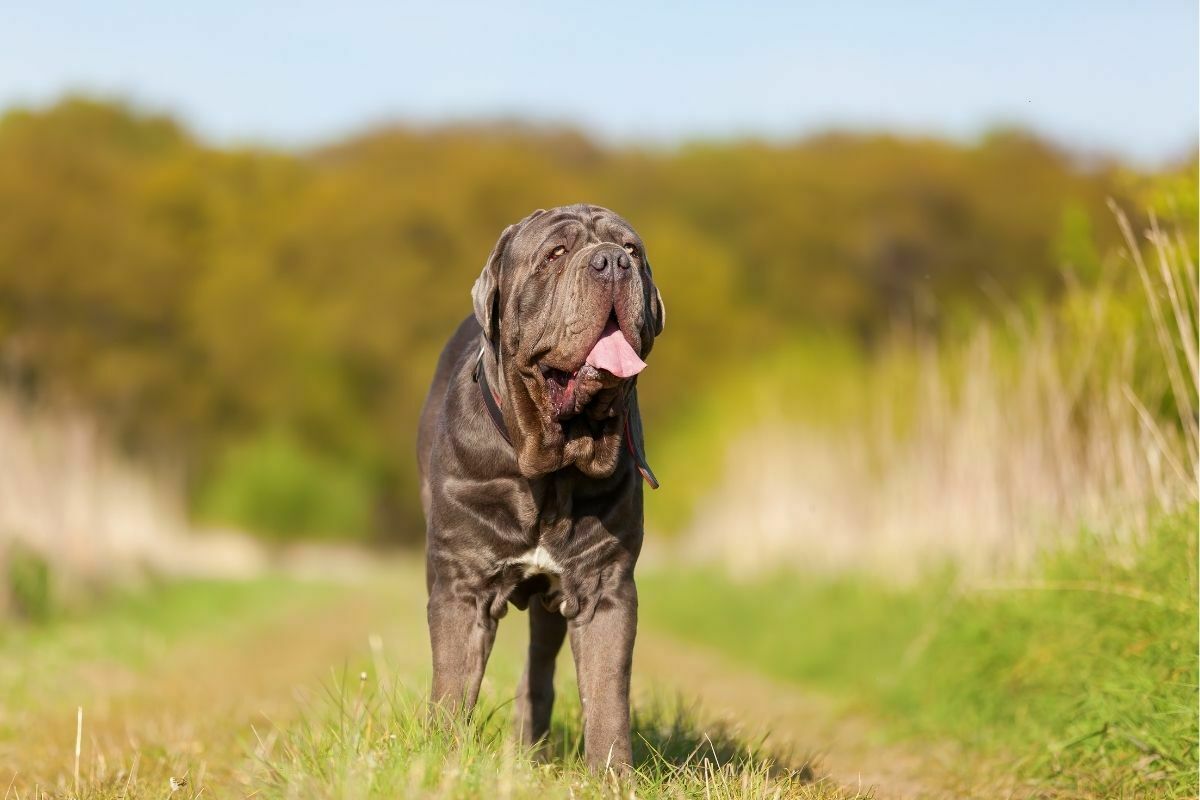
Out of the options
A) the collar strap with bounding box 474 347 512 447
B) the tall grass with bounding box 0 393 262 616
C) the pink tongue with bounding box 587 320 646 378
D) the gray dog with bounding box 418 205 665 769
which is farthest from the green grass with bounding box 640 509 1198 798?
the tall grass with bounding box 0 393 262 616

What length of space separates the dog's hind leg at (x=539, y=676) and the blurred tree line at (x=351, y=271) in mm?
25900

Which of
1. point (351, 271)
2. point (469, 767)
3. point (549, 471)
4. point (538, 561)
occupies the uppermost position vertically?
point (351, 271)

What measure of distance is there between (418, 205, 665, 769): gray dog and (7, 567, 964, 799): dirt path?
0.65 meters

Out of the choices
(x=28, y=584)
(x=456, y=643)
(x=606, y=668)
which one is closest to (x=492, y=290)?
(x=456, y=643)

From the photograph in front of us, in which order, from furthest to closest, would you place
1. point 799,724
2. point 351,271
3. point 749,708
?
point 351,271 → point 749,708 → point 799,724

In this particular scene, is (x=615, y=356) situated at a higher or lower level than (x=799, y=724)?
higher

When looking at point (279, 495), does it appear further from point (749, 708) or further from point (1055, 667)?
point (1055, 667)

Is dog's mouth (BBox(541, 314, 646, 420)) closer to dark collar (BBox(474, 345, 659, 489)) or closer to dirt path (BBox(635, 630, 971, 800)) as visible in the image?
dark collar (BBox(474, 345, 659, 489))

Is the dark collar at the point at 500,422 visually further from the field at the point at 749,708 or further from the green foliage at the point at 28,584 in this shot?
the green foliage at the point at 28,584

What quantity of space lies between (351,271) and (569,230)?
126 ft

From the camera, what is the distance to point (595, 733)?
4531mm

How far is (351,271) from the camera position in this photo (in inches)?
1656

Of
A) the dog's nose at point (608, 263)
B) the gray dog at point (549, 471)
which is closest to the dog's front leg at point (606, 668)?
the gray dog at point (549, 471)

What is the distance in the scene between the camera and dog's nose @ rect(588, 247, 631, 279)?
4.23 metres
